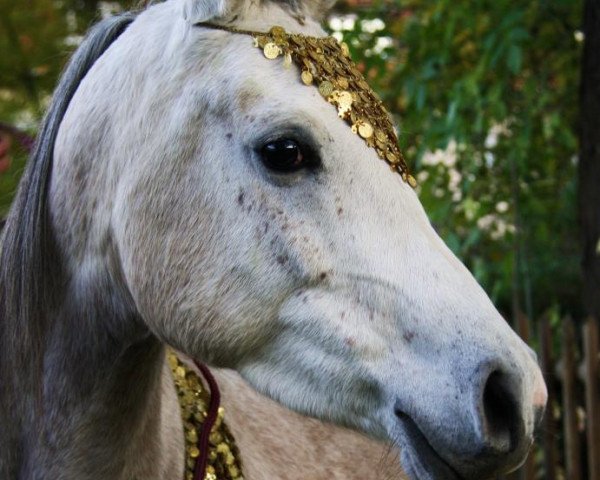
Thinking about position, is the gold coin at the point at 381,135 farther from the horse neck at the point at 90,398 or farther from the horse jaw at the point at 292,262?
the horse neck at the point at 90,398

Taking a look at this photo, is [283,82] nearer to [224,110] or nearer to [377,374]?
[224,110]

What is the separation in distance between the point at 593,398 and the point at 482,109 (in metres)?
1.46

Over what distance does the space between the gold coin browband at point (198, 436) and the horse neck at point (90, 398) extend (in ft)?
0.39

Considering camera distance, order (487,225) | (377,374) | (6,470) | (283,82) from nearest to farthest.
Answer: (377,374) → (283,82) → (6,470) → (487,225)

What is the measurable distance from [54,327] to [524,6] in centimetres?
332

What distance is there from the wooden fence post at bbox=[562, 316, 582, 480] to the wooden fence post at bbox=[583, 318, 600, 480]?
Answer: 0.30 feet

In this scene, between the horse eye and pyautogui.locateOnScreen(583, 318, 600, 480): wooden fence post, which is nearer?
the horse eye

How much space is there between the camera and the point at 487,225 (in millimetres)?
5594

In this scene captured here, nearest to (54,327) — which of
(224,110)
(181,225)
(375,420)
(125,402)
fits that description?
(125,402)

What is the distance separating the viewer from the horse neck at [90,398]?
2.15 meters

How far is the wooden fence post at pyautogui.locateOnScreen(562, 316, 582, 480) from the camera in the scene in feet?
15.0

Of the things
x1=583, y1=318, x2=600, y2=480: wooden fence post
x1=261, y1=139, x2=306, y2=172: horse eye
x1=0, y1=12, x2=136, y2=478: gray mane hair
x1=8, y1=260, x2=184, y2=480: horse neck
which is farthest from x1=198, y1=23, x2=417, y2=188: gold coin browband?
x1=583, y1=318, x2=600, y2=480: wooden fence post

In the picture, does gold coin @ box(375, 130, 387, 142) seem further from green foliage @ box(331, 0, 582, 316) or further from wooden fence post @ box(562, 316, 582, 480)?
wooden fence post @ box(562, 316, 582, 480)

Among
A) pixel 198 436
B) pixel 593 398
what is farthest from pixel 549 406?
pixel 198 436
